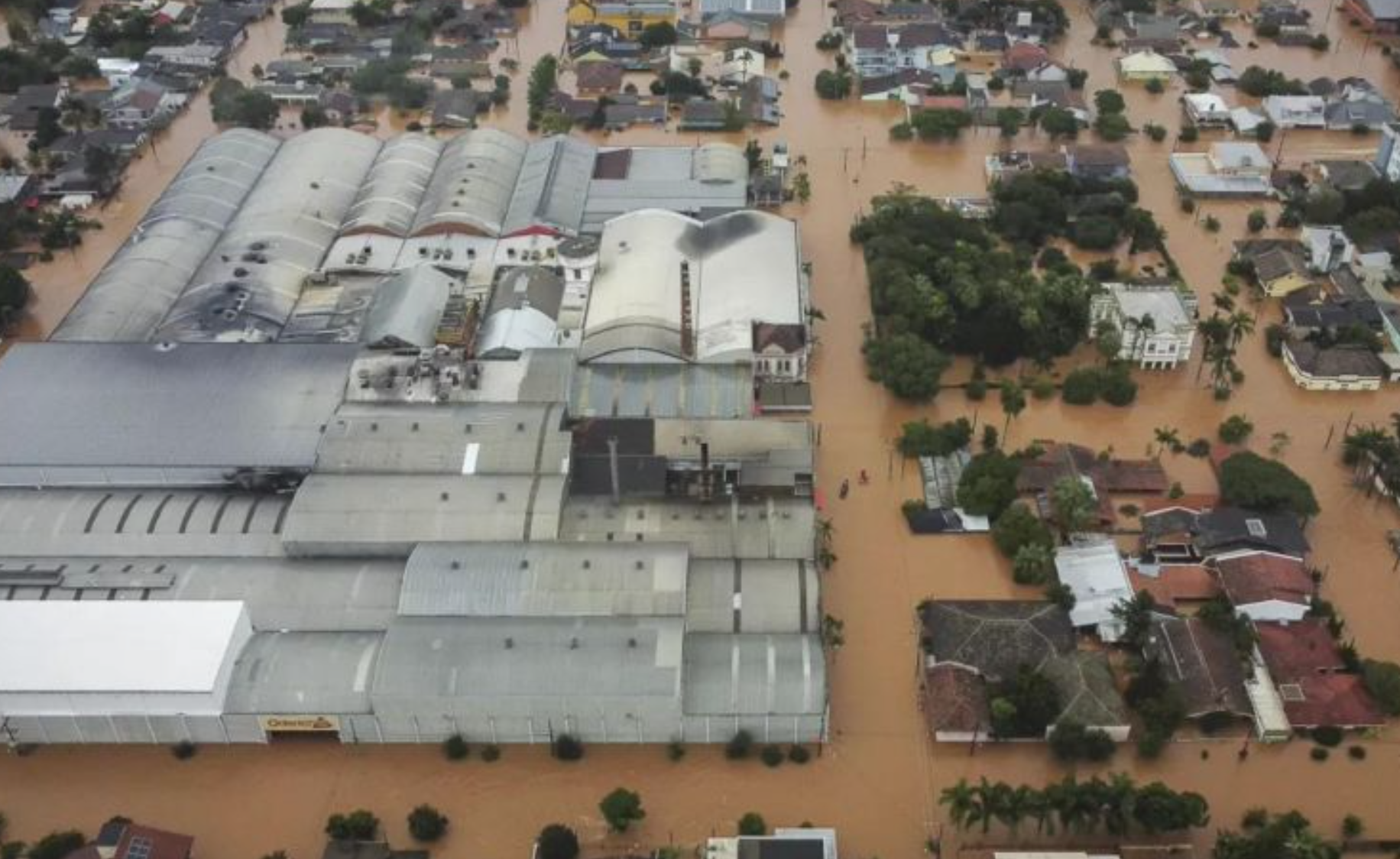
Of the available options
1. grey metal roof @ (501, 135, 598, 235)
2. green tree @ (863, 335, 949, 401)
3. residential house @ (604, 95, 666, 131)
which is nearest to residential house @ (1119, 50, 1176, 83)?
residential house @ (604, 95, 666, 131)

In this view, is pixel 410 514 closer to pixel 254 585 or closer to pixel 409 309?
pixel 254 585

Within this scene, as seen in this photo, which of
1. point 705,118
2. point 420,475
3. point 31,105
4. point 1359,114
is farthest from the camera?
point 31,105

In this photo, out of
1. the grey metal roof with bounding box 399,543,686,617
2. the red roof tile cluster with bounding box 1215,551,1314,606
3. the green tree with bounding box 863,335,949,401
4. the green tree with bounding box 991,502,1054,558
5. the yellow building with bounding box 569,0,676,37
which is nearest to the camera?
the grey metal roof with bounding box 399,543,686,617

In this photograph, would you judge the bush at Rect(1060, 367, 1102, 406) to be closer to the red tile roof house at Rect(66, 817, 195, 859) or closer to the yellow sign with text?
the yellow sign with text

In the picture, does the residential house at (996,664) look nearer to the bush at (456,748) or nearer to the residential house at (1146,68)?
the bush at (456,748)

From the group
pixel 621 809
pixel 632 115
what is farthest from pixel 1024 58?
pixel 621 809

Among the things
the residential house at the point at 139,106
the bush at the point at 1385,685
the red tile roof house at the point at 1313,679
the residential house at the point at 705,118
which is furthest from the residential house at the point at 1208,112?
the residential house at the point at 139,106
